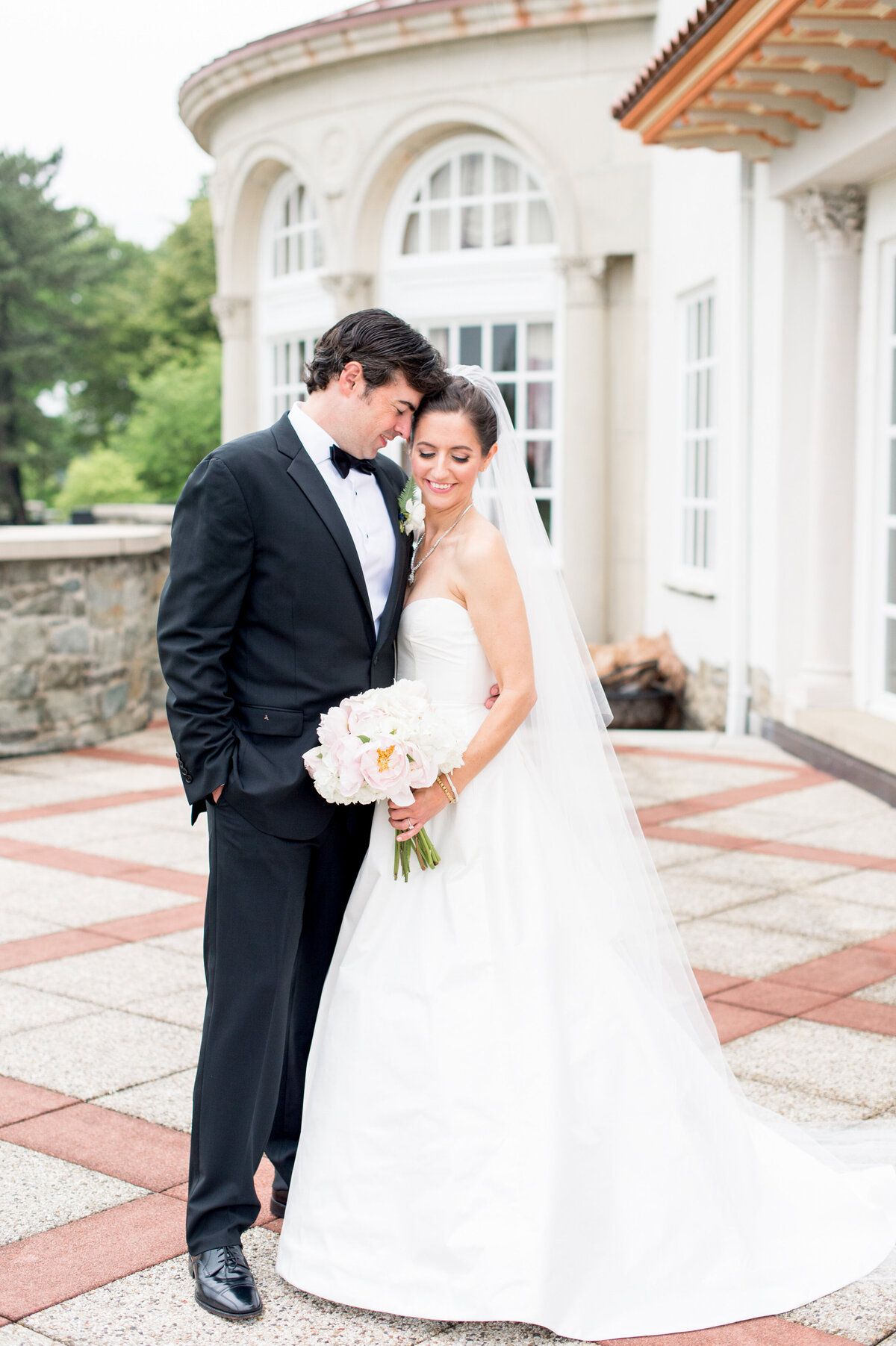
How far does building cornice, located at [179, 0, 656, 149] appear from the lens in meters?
11.4

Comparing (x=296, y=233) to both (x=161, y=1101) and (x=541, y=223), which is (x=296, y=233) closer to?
(x=541, y=223)

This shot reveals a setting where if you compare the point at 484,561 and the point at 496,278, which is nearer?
the point at 484,561

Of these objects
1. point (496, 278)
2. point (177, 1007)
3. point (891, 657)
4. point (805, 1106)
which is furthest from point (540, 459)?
point (805, 1106)

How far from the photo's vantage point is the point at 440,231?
41.4 feet

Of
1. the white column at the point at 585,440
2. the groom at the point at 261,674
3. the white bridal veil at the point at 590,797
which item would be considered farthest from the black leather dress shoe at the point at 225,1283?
the white column at the point at 585,440

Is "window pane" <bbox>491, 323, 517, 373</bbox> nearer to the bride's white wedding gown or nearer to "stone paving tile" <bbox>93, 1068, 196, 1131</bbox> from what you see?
"stone paving tile" <bbox>93, 1068, 196, 1131</bbox>

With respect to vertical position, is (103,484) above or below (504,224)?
below

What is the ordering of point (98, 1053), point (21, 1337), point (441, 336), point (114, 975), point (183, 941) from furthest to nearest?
point (441, 336), point (183, 941), point (114, 975), point (98, 1053), point (21, 1337)

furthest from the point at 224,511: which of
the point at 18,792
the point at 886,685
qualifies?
the point at 886,685

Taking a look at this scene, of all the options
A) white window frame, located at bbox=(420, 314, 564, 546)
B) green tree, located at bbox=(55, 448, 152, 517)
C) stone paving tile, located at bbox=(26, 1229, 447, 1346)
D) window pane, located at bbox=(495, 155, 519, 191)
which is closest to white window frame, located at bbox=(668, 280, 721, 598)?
white window frame, located at bbox=(420, 314, 564, 546)

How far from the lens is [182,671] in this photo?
104 inches

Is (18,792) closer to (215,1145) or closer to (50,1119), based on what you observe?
(50,1119)

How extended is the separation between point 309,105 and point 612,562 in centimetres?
518

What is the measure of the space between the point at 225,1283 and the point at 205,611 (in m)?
1.27
